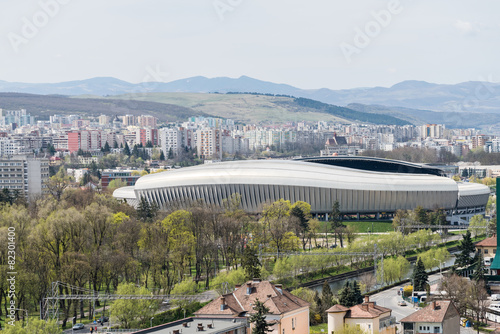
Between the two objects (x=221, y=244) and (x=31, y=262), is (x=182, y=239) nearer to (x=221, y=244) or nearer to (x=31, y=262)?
(x=221, y=244)

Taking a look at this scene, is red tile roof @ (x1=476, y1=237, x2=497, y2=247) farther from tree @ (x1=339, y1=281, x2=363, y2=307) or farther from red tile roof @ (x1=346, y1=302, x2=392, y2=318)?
red tile roof @ (x1=346, y1=302, x2=392, y2=318)

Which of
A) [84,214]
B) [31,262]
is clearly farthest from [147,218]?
[31,262]

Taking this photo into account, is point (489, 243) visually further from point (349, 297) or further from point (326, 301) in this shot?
point (349, 297)

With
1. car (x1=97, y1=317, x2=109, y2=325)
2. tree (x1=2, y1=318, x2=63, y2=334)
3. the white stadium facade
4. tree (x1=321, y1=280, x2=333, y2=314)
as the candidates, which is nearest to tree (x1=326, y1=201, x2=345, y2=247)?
the white stadium facade

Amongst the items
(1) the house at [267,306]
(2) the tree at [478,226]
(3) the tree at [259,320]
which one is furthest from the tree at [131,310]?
(2) the tree at [478,226]

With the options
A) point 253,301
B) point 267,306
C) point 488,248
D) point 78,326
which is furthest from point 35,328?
point 488,248
